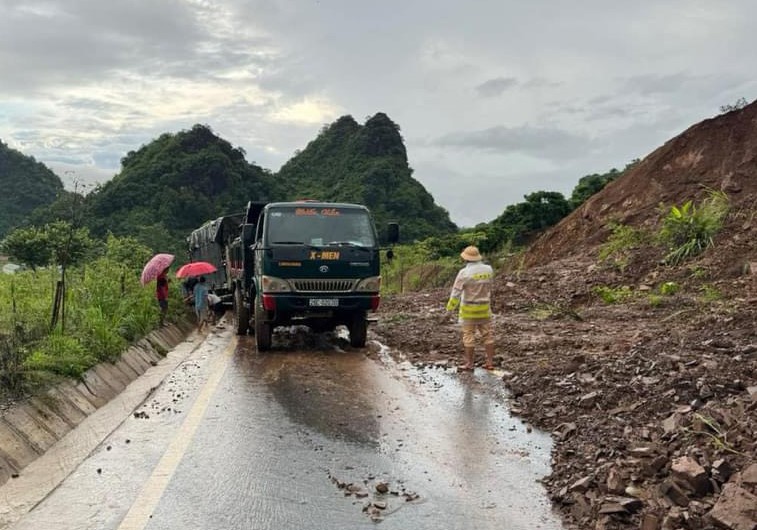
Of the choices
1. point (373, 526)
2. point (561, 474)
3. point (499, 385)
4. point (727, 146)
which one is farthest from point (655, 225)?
point (373, 526)

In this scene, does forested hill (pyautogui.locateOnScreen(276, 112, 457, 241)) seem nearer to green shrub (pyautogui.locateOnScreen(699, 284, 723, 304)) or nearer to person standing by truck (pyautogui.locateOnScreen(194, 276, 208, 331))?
person standing by truck (pyautogui.locateOnScreen(194, 276, 208, 331))

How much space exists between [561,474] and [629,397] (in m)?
1.78

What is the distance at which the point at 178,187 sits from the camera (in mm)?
45469

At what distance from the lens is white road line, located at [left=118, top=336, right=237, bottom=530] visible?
436cm

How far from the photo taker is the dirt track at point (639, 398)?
4258 mm

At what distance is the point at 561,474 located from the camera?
16.8 ft

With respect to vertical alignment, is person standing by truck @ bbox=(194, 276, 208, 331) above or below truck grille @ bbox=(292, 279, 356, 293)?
below

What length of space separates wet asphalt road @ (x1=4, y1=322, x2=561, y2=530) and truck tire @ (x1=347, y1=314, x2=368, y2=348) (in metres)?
2.88

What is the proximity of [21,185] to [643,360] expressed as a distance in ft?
181

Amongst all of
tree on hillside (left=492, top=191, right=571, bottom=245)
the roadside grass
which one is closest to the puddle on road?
the roadside grass

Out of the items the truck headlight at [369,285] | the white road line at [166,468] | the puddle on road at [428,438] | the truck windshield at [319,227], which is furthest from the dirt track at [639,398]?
the white road line at [166,468]

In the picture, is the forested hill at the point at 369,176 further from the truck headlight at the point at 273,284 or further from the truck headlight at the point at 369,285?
the truck headlight at the point at 273,284

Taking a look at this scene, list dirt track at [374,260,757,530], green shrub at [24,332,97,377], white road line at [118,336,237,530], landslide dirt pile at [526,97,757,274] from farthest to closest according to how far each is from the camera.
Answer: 1. landslide dirt pile at [526,97,757,274]
2. green shrub at [24,332,97,377]
3. white road line at [118,336,237,530]
4. dirt track at [374,260,757,530]

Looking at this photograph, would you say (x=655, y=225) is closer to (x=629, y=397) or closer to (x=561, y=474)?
(x=629, y=397)
